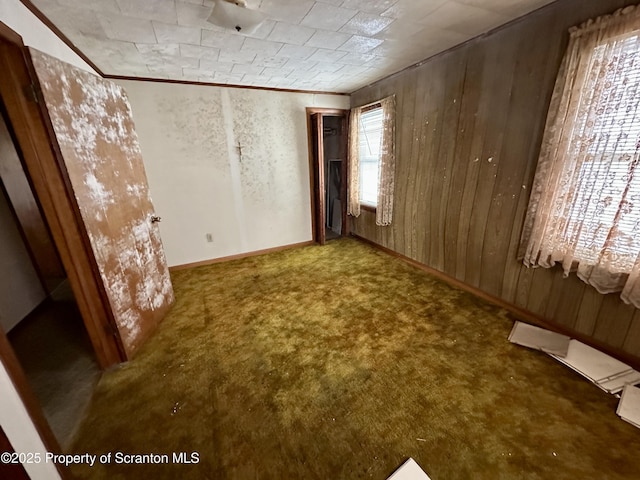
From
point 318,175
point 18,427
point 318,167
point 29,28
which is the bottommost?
point 18,427

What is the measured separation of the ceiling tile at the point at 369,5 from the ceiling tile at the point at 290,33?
38cm

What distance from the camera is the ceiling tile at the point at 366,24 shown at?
1.73 metres

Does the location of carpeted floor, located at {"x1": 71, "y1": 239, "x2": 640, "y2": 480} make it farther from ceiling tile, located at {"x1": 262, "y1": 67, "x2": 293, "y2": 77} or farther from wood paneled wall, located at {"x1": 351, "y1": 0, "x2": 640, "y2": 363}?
ceiling tile, located at {"x1": 262, "y1": 67, "x2": 293, "y2": 77}

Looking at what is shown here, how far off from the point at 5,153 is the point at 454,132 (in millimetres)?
4455

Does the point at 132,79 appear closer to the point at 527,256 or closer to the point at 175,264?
the point at 175,264

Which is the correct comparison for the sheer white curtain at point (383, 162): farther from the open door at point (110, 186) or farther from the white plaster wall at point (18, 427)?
the white plaster wall at point (18, 427)

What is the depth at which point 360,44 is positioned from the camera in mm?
2143

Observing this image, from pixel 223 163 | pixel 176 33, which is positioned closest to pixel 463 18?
pixel 176 33

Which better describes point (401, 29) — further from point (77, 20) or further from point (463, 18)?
point (77, 20)

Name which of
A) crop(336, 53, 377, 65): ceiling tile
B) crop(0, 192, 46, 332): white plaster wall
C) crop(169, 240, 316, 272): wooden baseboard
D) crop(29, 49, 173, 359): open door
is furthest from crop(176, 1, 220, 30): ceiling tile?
crop(169, 240, 316, 272): wooden baseboard

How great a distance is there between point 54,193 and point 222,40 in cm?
157

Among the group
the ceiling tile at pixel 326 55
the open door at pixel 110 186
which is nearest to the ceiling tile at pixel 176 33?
the open door at pixel 110 186

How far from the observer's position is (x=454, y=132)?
2449mm

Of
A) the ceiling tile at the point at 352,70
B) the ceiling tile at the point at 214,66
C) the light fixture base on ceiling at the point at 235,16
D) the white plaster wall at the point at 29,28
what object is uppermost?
the ceiling tile at the point at 352,70
